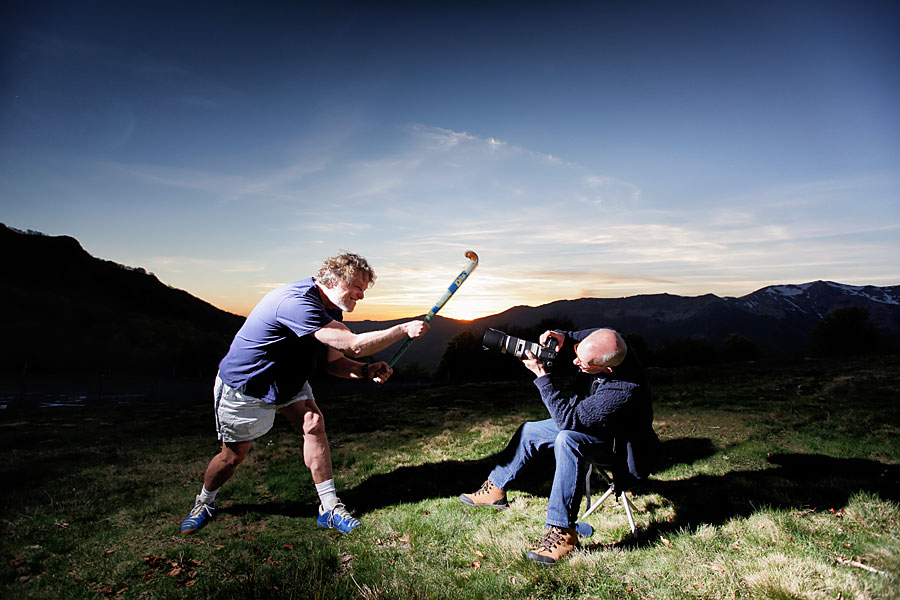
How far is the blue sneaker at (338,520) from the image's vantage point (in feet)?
13.6

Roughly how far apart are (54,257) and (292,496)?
8457 inches

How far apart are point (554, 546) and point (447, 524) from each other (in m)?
1.14

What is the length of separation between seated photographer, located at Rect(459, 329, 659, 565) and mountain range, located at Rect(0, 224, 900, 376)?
139ft

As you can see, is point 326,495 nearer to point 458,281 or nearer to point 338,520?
point 338,520

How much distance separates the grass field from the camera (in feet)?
9.87

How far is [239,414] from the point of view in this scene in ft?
13.5

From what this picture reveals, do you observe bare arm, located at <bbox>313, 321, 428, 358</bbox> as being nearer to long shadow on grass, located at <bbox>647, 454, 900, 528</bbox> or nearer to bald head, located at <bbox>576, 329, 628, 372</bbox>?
bald head, located at <bbox>576, 329, 628, 372</bbox>

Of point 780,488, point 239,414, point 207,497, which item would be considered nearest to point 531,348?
point 239,414

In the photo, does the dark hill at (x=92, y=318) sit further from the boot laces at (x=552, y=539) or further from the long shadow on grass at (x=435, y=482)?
the boot laces at (x=552, y=539)

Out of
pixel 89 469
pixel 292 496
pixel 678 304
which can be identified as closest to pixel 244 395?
pixel 292 496

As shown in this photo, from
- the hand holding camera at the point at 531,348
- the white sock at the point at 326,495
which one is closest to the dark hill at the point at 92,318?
the white sock at the point at 326,495

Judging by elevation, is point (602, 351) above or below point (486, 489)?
above

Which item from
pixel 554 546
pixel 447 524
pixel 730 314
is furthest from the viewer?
pixel 730 314

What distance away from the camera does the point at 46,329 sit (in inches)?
3745
